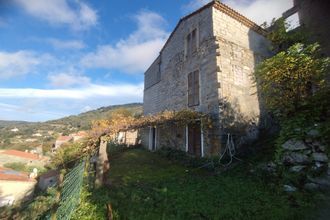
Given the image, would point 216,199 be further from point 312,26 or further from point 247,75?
point 312,26

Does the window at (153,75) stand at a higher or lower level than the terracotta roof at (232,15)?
lower

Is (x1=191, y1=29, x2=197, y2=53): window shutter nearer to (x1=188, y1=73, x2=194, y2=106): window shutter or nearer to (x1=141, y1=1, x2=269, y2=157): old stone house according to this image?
(x1=141, y1=1, x2=269, y2=157): old stone house

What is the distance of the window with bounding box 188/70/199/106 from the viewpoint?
37.6 feet

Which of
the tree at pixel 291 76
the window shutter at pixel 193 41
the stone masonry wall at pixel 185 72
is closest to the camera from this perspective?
the tree at pixel 291 76

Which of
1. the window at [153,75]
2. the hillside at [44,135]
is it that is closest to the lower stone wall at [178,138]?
the window at [153,75]

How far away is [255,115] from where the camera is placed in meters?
11.2

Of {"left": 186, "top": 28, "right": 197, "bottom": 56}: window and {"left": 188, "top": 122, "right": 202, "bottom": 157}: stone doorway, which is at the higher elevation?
{"left": 186, "top": 28, "right": 197, "bottom": 56}: window

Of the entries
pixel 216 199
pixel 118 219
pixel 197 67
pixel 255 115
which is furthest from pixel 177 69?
pixel 118 219

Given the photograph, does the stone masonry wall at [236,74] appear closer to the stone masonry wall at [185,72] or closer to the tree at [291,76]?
the stone masonry wall at [185,72]

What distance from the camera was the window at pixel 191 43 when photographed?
12117 millimetres

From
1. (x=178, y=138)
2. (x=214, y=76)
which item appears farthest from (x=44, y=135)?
(x=214, y=76)

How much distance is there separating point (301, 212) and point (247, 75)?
8094 mm

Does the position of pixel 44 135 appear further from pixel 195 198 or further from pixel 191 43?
pixel 195 198

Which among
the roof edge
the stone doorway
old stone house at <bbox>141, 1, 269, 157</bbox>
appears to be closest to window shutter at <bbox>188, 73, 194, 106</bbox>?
old stone house at <bbox>141, 1, 269, 157</bbox>
